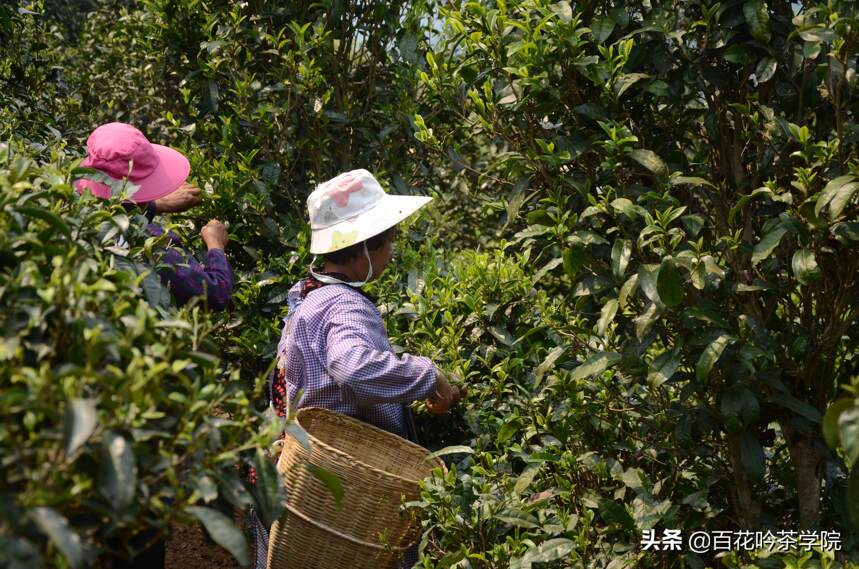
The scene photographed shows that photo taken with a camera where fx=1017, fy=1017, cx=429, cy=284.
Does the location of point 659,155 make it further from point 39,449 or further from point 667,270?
point 39,449

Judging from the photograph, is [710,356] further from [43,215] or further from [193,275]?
[43,215]

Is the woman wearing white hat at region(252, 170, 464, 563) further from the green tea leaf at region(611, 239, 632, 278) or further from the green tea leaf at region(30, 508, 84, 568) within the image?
the green tea leaf at region(30, 508, 84, 568)

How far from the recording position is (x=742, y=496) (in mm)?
3162

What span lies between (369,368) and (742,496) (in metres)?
1.23

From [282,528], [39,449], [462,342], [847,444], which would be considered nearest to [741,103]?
[462,342]

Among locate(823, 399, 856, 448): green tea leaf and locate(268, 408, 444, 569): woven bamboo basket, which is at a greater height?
locate(823, 399, 856, 448): green tea leaf

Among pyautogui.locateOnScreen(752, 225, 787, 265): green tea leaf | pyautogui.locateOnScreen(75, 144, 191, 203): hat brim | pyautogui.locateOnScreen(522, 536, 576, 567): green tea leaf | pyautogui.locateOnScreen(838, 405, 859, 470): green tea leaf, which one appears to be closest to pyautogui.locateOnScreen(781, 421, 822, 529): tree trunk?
pyautogui.locateOnScreen(752, 225, 787, 265): green tea leaf

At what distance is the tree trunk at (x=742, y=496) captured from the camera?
311 centimetres

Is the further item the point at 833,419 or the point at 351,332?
the point at 351,332

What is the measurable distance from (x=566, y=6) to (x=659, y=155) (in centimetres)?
57

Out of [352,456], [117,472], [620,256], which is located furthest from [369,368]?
[117,472]

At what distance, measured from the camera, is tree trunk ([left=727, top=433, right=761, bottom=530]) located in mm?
3113

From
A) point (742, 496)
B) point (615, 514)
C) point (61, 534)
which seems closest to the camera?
point (61, 534)

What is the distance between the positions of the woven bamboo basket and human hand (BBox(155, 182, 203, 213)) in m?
1.03
